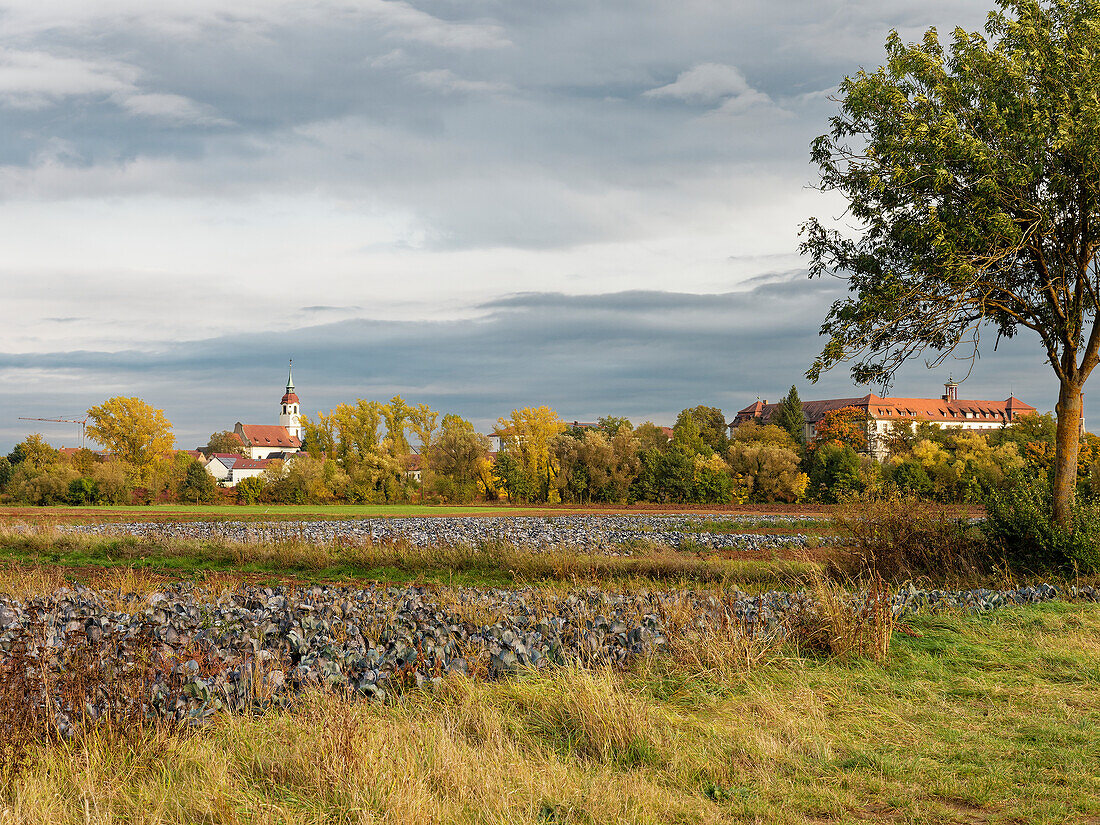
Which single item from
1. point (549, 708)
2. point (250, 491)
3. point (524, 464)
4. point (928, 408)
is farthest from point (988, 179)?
point (928, 408)

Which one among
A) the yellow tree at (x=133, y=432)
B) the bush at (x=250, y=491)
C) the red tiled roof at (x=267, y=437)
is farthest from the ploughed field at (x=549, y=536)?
the red tiled roof at (x=267, y=437)

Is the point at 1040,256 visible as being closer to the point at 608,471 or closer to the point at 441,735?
the point at 441,735

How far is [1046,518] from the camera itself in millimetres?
12766

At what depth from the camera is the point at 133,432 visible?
7000cm

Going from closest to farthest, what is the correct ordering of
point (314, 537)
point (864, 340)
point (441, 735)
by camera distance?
point (441, 735) < point (864, 340) < point (314, 537)

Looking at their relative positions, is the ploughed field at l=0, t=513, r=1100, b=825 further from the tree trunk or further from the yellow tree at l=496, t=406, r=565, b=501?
the yellow tree at l=496, t=406, r=565, b=501

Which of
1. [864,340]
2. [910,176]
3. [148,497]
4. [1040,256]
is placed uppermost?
[910,176]

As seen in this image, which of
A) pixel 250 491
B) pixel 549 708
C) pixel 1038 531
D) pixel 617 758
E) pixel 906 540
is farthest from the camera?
pixel 250 491

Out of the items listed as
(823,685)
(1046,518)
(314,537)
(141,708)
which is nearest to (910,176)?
(1046,518)

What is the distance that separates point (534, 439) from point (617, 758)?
185ft

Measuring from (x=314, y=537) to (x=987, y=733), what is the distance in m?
20.0

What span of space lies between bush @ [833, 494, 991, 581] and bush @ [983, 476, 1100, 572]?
433mm

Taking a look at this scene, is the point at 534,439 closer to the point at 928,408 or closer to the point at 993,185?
the point at 993,185

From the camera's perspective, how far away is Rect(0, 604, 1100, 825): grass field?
13.4 ft
